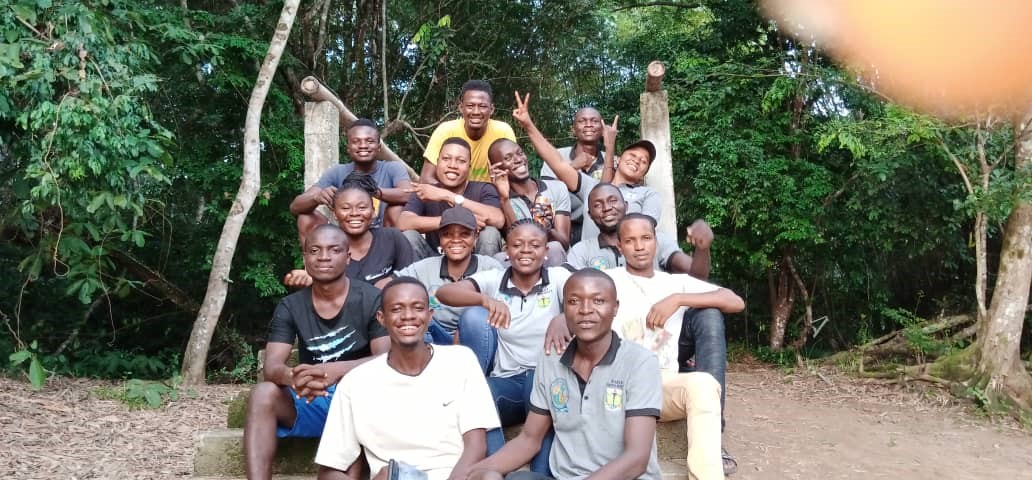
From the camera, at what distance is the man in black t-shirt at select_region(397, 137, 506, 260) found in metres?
4.42

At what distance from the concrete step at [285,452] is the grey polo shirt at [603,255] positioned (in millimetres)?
1028

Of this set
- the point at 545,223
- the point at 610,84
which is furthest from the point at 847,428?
the point at 610,84

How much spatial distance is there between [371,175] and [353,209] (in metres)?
0.96

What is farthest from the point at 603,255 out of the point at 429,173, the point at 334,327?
the point at 334,327

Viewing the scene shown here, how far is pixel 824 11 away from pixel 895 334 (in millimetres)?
3853

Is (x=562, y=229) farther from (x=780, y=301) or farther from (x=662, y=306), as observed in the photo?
(x=780, y=301)

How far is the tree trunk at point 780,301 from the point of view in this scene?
10.7 meters

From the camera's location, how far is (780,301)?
10828mm

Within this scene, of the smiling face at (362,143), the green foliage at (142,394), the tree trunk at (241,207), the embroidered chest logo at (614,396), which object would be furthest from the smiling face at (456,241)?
the tree trunk at (241,207)

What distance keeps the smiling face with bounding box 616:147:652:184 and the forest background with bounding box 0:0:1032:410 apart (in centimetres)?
319

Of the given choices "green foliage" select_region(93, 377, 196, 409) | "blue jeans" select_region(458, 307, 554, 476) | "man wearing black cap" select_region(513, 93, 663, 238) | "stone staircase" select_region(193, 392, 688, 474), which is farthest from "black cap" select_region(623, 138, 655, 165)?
"green foliage" select_region(93, 377, 196, 409)

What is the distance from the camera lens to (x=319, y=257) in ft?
10.5

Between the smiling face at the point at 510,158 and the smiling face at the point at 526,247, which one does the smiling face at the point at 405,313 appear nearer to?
the smiling face at the point at 526,247

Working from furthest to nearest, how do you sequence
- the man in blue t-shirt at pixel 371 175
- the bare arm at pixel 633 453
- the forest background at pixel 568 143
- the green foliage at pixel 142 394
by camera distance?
the forest background at pixel 568 143
the green foliage at pixel 142 394
the man in blue t-shirt at pixel 371 175
the bare arm at pixel 633 453
